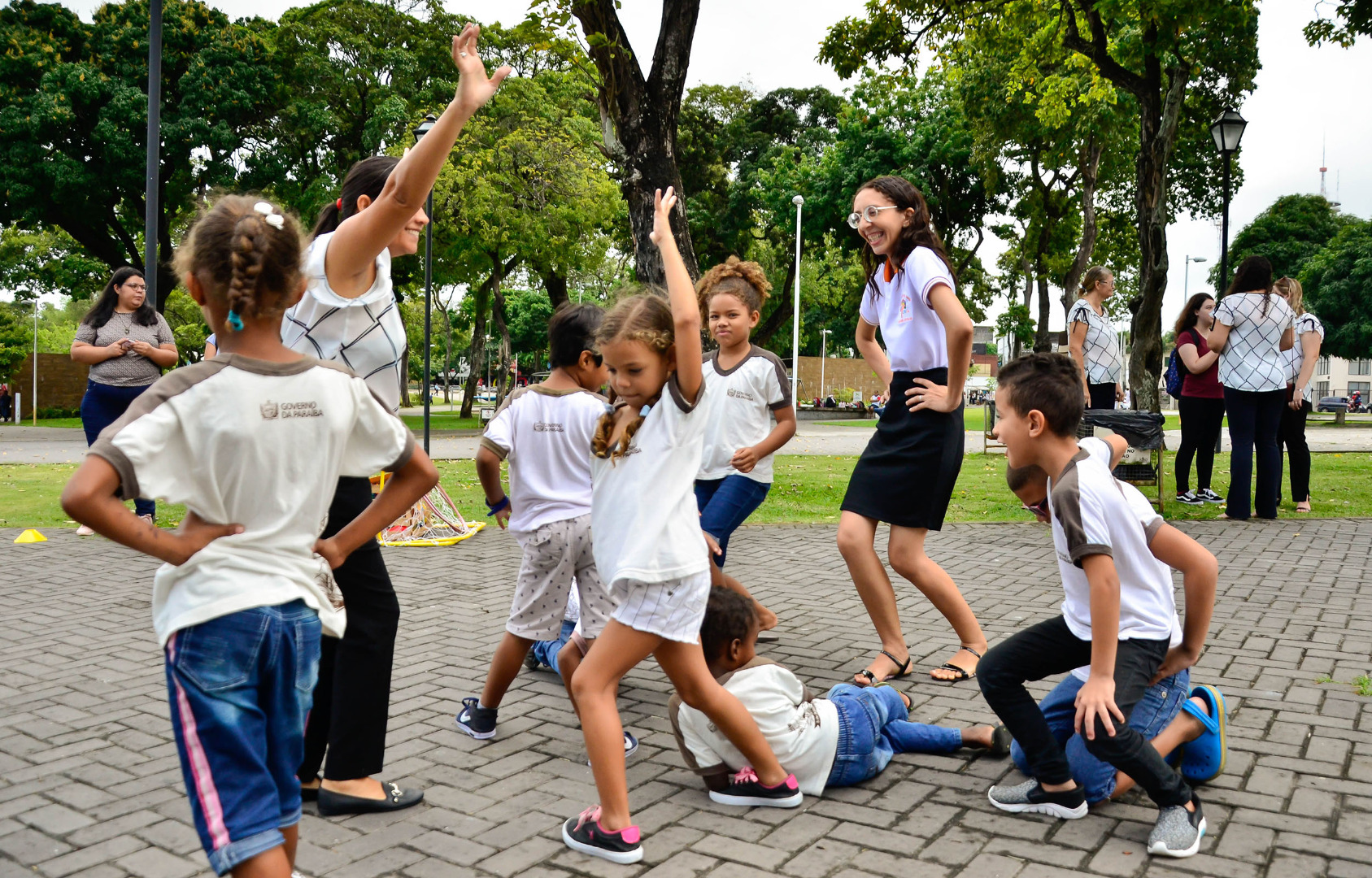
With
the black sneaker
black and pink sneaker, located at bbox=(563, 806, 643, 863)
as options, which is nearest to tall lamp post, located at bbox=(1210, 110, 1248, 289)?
the black sneaker

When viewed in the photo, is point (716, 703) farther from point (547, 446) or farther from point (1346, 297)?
point (1346, 297)

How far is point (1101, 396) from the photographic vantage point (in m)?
10.7

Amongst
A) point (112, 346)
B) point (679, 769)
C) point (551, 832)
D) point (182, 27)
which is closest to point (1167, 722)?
point (679, 769)

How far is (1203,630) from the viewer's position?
3.15 m

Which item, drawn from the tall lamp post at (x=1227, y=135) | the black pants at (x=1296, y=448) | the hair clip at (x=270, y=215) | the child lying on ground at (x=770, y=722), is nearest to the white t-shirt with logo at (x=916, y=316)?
the child lying on ground at (x=770, y=722)

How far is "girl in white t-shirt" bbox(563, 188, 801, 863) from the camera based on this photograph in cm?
295

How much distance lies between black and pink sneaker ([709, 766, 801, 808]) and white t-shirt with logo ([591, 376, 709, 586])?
0.75m

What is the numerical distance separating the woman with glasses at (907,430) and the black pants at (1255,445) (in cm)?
574

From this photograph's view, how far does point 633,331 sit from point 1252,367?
808 centimetres

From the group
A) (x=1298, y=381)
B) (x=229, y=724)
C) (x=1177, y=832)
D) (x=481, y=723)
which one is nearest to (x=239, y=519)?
(x=229, y=724)

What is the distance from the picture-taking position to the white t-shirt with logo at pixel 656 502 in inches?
116

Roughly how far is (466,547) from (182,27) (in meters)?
23.2

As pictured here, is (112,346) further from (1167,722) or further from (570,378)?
(1167,722)

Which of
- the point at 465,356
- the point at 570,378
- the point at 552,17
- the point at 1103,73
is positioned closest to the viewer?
the point at 570,378
